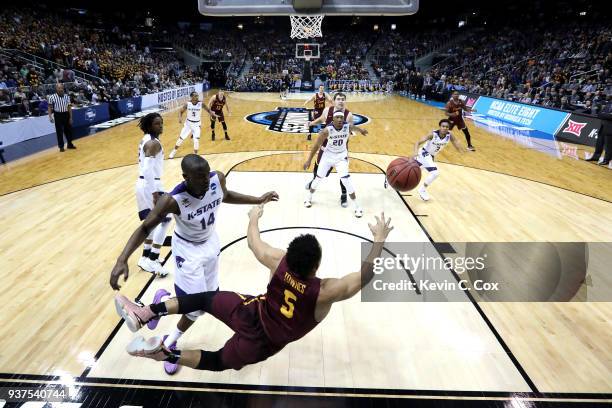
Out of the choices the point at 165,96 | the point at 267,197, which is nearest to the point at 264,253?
the point at 267,197

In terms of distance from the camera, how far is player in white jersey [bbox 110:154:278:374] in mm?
3068

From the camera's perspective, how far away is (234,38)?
40.8 metres

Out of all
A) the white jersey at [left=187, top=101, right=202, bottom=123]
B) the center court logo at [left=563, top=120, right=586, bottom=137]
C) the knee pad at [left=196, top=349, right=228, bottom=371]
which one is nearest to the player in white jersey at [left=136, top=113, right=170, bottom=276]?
the knee pad at [left=196, top=349, right=228, bottom=371]

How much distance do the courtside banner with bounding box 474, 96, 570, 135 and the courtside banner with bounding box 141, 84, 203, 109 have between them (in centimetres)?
1711

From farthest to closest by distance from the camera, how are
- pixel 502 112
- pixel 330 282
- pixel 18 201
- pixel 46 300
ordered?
pixel 502 112
pixel 18 201
pixel 46 300
pixel 330 282

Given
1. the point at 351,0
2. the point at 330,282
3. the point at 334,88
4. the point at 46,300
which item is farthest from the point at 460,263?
the point at 334,88

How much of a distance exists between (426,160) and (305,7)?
431 centimetres

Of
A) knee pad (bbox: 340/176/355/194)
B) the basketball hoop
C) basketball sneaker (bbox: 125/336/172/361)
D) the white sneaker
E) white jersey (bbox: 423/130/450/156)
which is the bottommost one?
the white sneaker

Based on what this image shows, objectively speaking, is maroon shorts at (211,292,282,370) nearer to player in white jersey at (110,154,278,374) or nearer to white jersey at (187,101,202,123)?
player in white jersey at (110,154,278,374)

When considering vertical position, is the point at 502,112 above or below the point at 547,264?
above

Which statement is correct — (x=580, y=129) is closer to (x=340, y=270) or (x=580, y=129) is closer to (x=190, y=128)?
(x=340, y=270)

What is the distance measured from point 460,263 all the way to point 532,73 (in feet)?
61.9

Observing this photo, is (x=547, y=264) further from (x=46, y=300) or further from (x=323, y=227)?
(x=46, y=300)

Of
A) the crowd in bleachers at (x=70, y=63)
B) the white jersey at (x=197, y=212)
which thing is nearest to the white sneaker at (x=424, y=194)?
the white jersey at (x=197, y=212)
